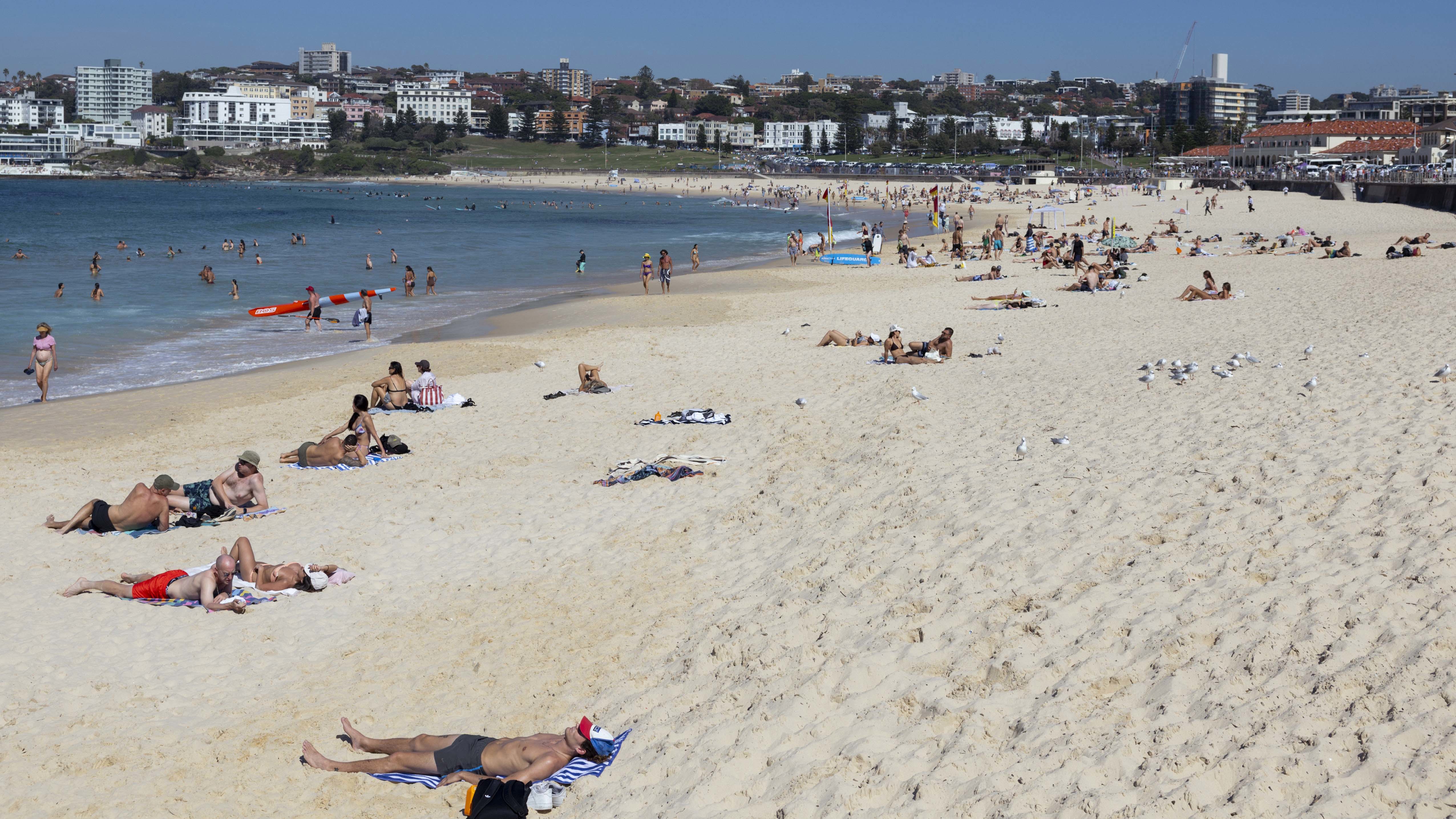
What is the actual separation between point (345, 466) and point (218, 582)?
3.56m

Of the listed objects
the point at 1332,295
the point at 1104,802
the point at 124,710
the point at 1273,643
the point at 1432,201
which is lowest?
the point at 124,710

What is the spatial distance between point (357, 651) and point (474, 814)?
237 centimetres

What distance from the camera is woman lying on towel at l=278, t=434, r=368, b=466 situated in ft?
36.8

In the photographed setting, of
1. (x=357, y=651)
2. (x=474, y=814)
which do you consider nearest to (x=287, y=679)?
(x=357, y=651)

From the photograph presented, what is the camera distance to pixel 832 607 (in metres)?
6.57

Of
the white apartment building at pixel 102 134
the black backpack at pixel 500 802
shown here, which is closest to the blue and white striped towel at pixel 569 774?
the black backpack at pixel 500 802

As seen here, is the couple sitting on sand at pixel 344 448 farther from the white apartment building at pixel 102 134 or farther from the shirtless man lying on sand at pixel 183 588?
the white apartment building at pixel 102 134

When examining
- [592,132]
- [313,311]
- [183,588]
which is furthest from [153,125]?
[183,588]

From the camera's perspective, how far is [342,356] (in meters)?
19.0

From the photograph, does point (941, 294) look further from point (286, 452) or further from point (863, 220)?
point (863, 220)

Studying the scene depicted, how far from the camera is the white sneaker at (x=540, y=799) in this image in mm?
5062

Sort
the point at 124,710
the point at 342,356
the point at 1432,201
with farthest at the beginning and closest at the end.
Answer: the point at 1432,201
the point at 342,356
the point at 124,710

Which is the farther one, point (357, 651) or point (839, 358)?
point (839, 358)

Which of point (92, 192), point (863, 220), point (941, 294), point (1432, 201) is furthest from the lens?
point (92, 192)
